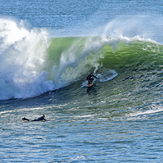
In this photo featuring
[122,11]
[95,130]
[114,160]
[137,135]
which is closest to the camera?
[114,160]

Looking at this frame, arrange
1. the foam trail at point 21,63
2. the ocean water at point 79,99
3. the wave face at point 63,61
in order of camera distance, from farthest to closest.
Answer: the foam trail at point 21,63, the wave face at point 63,61, the ocean water at point 79,99

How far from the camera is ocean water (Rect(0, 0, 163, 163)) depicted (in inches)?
428

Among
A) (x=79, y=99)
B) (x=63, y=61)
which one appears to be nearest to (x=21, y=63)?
(x=63, y=61)

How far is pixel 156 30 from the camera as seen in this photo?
Answer: 41.9 meters

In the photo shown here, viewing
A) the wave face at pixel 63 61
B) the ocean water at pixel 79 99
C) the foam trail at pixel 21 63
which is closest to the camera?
the ocean water at pixel 79 99

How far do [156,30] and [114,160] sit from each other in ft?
114

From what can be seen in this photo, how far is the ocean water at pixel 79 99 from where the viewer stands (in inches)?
Answer: 428

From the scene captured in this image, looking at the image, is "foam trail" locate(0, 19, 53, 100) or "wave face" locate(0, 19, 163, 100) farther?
"foam trail" locate(0, 19, 53, 100)

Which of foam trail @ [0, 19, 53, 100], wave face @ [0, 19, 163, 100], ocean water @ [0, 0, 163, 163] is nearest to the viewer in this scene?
ocean water @ [0, 0, 163, 163]

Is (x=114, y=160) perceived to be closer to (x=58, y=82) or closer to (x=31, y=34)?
(x=58, y=82)

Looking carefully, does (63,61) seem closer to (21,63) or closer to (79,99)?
(21,63)

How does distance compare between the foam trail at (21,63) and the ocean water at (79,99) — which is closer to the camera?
the ocean water at (79,99)

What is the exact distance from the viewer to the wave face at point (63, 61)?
2194 cm

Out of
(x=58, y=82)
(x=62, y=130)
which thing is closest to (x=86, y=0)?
(x=58, y=82)
